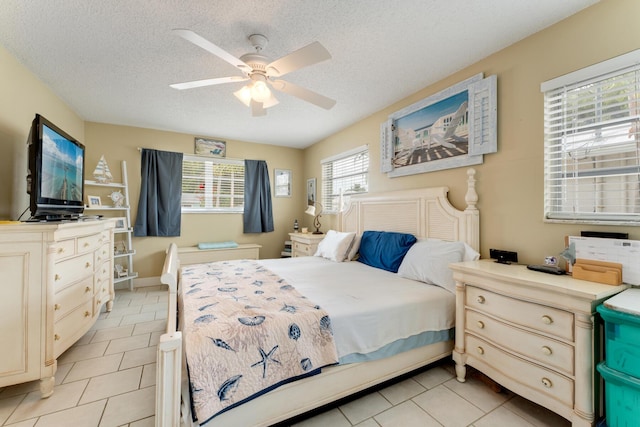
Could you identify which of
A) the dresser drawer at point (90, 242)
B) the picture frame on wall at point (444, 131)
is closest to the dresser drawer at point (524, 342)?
the picture frame on wall at point (444, 131)

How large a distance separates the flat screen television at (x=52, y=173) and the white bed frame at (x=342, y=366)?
957 millimetres

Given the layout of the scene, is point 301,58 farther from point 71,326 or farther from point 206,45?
point 71,326

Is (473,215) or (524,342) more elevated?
(473,215)

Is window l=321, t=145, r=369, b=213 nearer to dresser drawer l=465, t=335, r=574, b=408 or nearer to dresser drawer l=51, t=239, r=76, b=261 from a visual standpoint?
dresser drawer l=465, t=335, r=574, b=408

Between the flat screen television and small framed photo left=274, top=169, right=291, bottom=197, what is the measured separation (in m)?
2.89

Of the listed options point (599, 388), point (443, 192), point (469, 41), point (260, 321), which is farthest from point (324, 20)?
point (599, 388)

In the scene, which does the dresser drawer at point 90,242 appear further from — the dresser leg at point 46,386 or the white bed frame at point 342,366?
the dresser leg at point 46,386

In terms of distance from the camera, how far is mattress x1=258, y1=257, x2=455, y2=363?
5.08ft

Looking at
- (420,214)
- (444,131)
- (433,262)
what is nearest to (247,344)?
(433,262)

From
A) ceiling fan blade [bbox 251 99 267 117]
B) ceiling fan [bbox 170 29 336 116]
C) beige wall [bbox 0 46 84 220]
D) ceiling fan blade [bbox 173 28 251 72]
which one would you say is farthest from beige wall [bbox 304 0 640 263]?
beige wall [bbox 0 46 84 220]

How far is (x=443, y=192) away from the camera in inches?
96.9

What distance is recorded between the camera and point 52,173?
6.73 feet

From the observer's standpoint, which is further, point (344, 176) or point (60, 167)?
point (344, 176)

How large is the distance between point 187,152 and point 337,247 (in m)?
3.00
